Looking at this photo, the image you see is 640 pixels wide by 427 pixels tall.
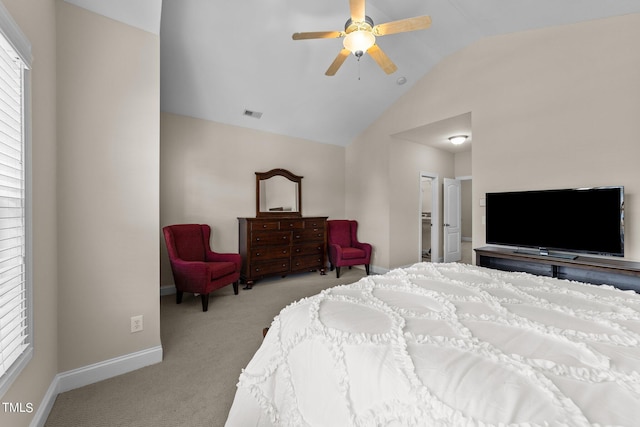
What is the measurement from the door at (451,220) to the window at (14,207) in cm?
622

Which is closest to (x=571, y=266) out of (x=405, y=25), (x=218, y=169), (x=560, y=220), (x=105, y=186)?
(x=560, y=220)

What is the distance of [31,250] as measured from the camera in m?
1.41

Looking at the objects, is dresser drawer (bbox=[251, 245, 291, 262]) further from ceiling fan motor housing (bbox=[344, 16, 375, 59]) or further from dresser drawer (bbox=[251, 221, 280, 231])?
ceiling fan motor housing (bbox=[344, 16, 375, 59])

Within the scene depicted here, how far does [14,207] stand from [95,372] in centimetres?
133

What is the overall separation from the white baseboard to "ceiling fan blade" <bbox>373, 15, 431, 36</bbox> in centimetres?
326

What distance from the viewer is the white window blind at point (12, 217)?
1.15m

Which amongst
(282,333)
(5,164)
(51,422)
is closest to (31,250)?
(5,164)

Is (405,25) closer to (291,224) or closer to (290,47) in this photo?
(290,47)

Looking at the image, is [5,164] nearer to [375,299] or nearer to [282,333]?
[282,333]

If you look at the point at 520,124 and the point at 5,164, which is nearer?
the point at 5,164

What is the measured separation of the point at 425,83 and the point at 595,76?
206 cm

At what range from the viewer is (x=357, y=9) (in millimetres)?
2158

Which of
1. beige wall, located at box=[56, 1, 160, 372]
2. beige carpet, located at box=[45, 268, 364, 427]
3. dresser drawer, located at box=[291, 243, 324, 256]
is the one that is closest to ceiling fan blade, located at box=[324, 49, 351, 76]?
beige wall, located at box=[56, 1, 160, 372]

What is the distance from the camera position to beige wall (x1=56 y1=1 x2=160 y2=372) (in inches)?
71.8
